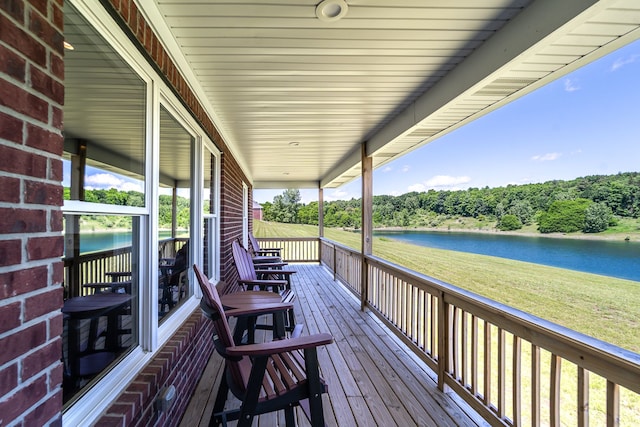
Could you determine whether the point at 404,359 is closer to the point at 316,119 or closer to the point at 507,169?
the point at 316,119

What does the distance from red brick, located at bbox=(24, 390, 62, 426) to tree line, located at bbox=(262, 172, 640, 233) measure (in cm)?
278

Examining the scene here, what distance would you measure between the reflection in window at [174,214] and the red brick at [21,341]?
3.81 feet

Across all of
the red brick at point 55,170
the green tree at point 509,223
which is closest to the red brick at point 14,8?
the red brick at point 55,170

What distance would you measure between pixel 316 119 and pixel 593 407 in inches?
135

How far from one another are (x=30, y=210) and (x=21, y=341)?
1.10 feet

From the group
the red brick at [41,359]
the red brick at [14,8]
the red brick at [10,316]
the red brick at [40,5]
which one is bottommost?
the red brick at [41,359]

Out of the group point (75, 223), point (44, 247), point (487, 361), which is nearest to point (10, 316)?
point (44, 247)

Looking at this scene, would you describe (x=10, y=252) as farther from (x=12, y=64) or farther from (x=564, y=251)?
(x=564, y=251)

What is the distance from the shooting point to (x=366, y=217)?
15.2ft

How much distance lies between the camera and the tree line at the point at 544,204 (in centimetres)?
196

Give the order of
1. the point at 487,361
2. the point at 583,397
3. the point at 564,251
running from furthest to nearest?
the point at 564,251 < the point at 487,361 < the point at 583,397

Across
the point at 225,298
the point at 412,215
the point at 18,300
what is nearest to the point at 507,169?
the point at 412,215

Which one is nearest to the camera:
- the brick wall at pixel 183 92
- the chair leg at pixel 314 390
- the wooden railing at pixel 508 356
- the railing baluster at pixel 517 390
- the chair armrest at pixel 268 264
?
the wooden railing at pixel 508 356

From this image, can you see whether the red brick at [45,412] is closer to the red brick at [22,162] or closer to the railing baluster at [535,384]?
the red brick at [22,162]
